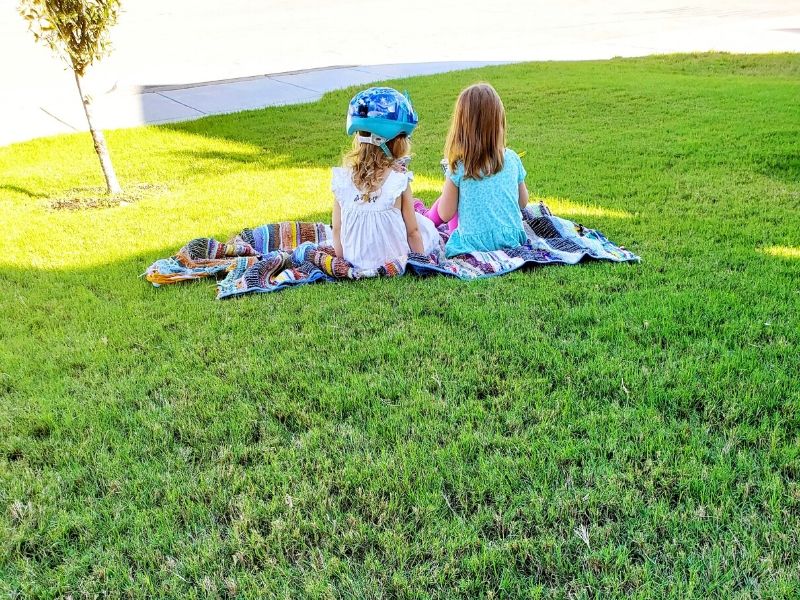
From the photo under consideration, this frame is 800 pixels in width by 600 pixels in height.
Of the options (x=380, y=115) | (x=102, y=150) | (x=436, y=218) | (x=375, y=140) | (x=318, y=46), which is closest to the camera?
(x=380, y=115)

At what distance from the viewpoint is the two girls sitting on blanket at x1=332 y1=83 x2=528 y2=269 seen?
407cm

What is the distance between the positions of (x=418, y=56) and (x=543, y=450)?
13.6 metres

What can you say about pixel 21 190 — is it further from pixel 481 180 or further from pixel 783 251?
pixel 783 251

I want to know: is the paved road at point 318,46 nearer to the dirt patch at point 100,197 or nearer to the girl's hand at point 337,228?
the dirt patch at point 100,197

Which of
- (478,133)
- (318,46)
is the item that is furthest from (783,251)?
(318,46)

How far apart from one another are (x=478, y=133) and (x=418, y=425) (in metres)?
2.37

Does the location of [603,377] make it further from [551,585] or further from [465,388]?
[551,585]

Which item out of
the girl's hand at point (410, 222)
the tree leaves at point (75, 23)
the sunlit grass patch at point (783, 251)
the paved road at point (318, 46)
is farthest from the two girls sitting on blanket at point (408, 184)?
the paved road at point (318, 46)

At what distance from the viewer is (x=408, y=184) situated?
424 cm

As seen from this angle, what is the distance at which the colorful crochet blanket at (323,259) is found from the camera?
13.8ft

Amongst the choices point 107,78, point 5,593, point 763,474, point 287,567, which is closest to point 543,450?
point 763,474

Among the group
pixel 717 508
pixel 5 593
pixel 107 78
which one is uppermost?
pixel 107 78

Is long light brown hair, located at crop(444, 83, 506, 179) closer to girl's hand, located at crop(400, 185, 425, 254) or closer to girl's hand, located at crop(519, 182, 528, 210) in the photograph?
girl's hand, located at crop(519, 182, 528, 210)

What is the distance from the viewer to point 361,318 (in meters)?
3.60
